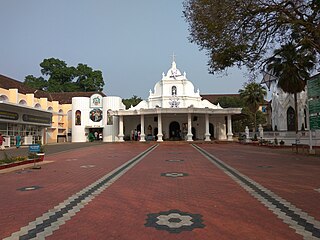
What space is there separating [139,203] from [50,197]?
2339 mm

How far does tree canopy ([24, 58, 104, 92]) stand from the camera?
6725 centimetres

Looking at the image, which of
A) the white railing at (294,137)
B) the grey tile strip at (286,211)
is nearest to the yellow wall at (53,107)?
the white railing at (294,137)

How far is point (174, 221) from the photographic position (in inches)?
194

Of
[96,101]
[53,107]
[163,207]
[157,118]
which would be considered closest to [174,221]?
[163,207]

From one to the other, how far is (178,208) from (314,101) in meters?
14.3

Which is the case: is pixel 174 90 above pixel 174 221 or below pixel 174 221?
above

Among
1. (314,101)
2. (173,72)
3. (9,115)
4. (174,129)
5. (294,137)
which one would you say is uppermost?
(173,72)

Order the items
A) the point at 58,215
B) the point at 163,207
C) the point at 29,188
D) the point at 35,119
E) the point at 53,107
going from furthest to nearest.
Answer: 1. the point at 53,107
2. the point at 35,119
3. the point at 29,188
4. the point at 163,207
5. the point at 58,215

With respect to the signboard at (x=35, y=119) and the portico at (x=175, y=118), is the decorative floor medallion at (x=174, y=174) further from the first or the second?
the portico at (x=175, y=118)

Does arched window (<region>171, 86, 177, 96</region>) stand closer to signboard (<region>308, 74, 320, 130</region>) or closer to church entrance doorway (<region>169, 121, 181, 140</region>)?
church entrance doorway (<region>169, 121, 181, 140</region>)

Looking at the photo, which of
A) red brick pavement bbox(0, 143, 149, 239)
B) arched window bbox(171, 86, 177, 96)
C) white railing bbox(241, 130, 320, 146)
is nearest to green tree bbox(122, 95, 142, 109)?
arched window bbox(171, 86, 177, 96)

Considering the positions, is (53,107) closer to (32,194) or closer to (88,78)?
(88,78)

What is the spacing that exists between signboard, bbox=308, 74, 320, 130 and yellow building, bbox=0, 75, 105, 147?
25.3 meters

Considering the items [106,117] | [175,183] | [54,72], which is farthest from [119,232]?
[54,72]
